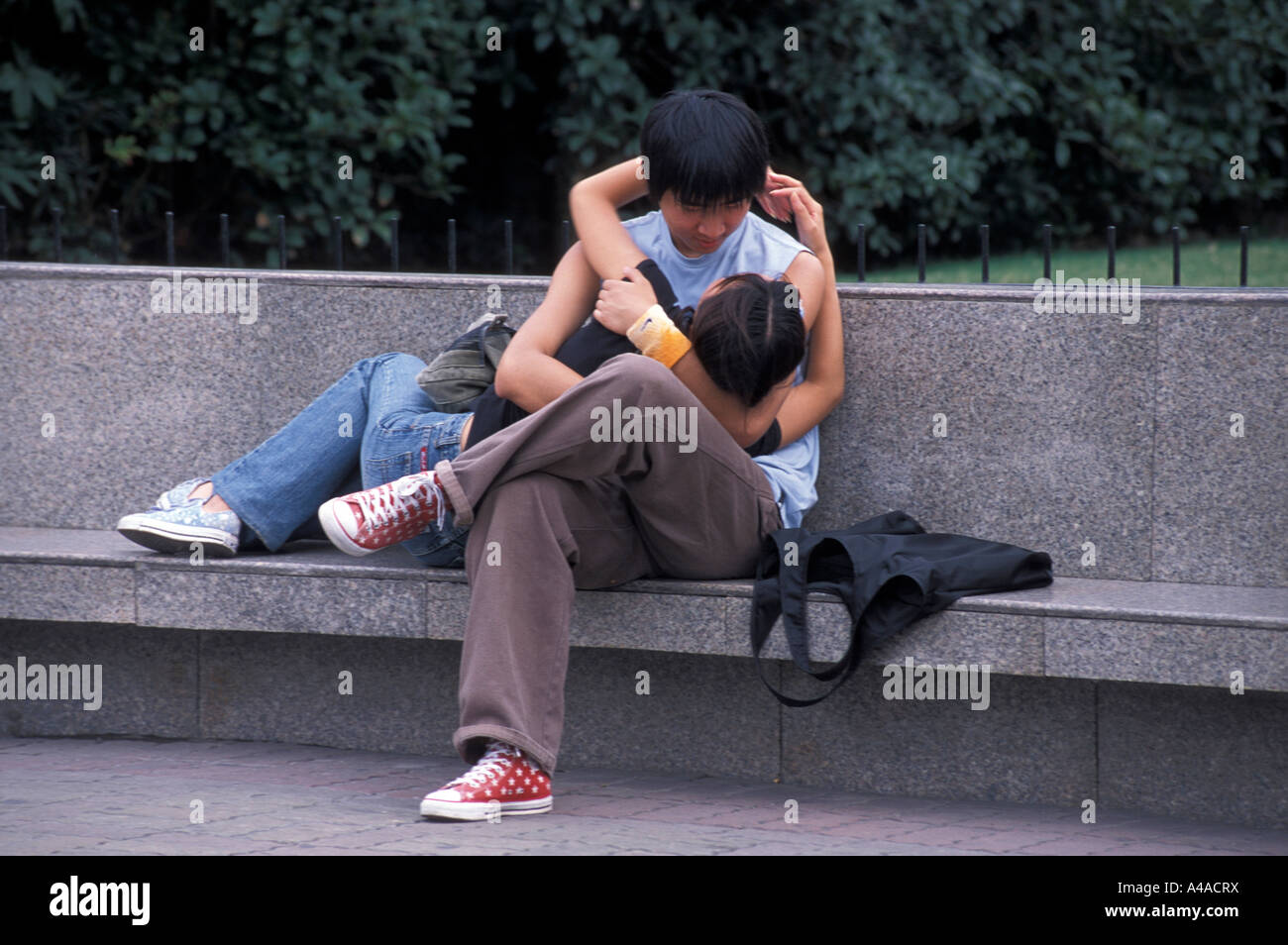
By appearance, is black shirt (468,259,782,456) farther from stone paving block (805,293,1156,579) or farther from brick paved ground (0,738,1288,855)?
brick paved ground (0,738,1288,855)

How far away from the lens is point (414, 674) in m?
4.67

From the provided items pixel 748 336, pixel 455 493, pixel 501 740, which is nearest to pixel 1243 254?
pixel 748 336

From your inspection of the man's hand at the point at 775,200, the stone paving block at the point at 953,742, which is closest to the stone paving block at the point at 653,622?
the stone paving block at the point at 953,742

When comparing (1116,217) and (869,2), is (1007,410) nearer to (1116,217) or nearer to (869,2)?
(869,2)

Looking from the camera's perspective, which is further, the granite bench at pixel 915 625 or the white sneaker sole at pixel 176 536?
the white sneaker sole at pixel 176 536

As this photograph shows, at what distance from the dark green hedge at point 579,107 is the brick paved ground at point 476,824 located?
4688 millimetres

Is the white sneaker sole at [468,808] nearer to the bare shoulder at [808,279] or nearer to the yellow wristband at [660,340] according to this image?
the yellow wristband at [660,340]

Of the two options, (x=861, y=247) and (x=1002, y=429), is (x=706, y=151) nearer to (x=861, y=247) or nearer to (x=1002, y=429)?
(x=861, y=247)

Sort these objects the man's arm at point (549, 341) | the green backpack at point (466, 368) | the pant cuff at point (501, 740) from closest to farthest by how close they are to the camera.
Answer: the pant cuff at point (501, 740), the man's arm at point (549, 341), the green backpack at point (466, 368)

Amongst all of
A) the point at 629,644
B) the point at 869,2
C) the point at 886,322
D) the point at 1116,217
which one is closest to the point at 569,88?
the point at 869,2

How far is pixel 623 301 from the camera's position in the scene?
4.30 m

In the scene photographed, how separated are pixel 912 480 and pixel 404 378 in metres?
1.43

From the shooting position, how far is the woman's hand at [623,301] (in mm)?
4277

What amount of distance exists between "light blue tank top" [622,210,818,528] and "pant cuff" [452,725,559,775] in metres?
0.97
